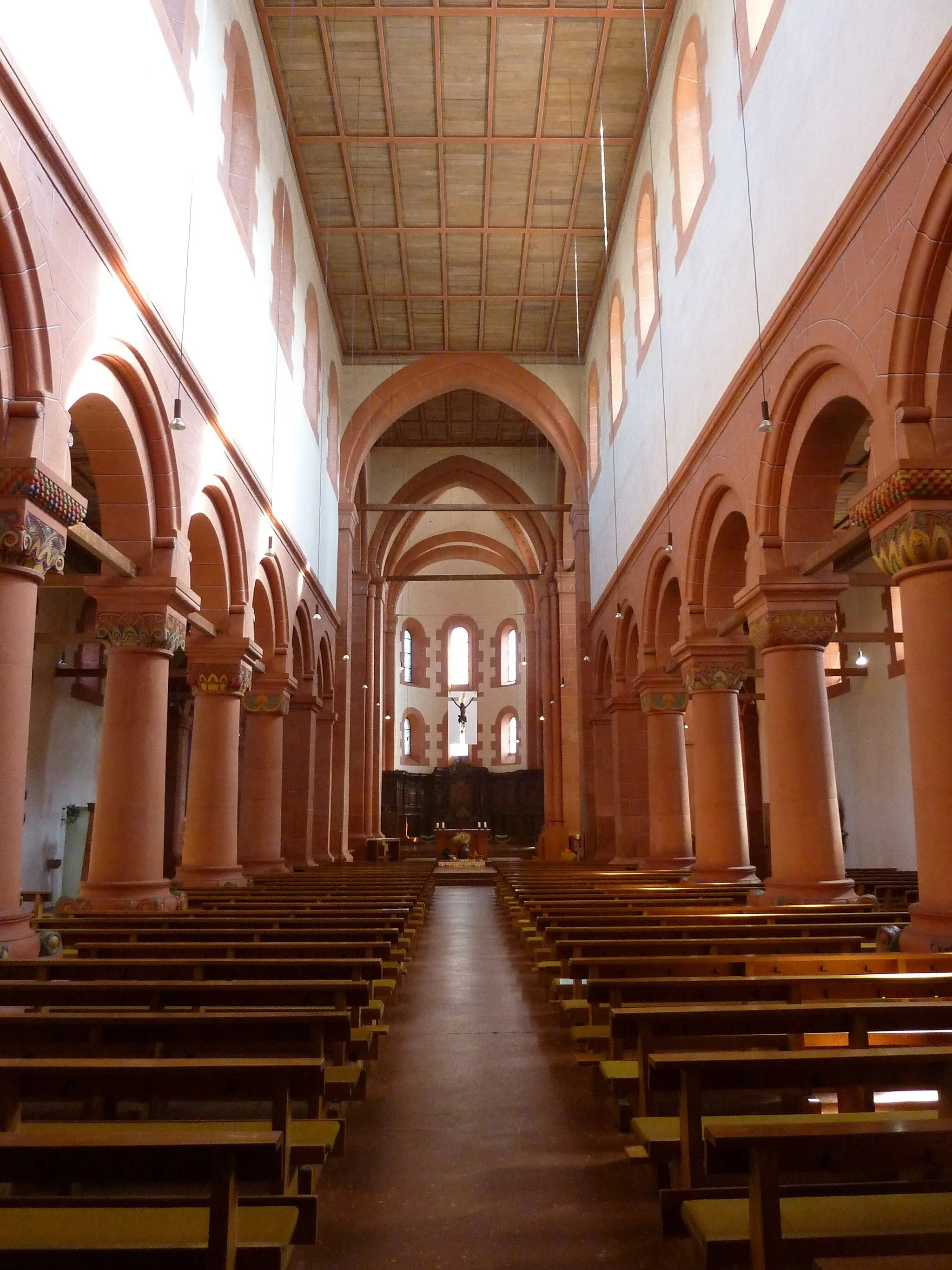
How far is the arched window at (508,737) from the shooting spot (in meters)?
44.8

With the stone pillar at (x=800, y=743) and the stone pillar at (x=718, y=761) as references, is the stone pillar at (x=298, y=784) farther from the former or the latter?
the stone pillar at (x=800, y=743)

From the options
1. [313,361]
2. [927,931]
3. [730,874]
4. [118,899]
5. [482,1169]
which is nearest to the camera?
[482,1169]

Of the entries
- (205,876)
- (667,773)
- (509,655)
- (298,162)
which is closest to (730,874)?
(667,773)

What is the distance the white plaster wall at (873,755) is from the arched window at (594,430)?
6.24 meters

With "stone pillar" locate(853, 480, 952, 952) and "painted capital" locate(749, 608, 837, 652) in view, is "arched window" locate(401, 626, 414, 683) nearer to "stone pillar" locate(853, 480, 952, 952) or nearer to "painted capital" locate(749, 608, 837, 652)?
"painted capital" locate(749, 608, 837, 652)

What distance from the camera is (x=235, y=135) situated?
47.7ft

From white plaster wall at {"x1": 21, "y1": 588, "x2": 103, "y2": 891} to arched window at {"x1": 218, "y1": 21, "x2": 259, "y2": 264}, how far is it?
9035 millimetres

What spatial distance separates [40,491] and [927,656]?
6.29 meters

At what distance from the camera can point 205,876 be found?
1383 cm

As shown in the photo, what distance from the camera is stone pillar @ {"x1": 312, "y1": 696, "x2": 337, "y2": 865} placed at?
2241 cm

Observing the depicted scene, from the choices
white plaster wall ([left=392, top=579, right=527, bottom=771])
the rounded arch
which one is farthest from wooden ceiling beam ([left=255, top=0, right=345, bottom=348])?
white plaster wall ([left=392, top=579, right=527, bottom=771])

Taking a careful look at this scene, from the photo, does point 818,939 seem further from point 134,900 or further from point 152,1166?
point 134,900

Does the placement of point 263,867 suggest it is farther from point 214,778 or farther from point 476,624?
point 476,624

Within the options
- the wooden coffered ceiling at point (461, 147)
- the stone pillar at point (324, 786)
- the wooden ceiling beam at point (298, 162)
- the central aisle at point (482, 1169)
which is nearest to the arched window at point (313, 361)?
the wooden ceiling beam at point (298, 162)
